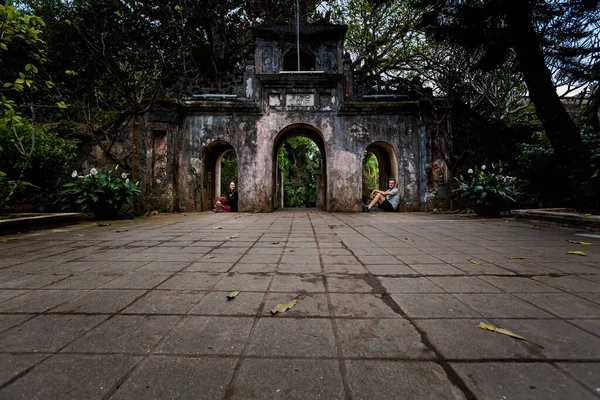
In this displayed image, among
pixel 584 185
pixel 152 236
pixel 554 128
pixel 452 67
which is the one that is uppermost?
pixel 452 67

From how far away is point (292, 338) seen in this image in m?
1.16

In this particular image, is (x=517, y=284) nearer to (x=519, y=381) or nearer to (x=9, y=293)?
(x=519, y=381)

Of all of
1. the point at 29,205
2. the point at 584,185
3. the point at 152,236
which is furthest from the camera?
the point at 29,205

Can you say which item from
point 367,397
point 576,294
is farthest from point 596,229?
point 367,397

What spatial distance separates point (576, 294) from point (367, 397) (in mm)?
1730

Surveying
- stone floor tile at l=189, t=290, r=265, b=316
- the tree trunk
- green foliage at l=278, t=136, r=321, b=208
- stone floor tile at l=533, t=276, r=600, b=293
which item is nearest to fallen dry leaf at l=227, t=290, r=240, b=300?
stone floor tile at l=189, t=290, r=265, b=316

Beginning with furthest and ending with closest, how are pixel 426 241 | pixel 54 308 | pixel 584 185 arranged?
1. pixel 584 185
2. pixel 426 241
3. pixel 54 308

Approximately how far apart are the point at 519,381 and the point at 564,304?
3.21 ft

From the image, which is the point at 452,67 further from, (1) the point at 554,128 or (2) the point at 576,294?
(2) the point at 576,294

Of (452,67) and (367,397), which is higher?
(452,67)

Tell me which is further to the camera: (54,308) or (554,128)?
(554,128)

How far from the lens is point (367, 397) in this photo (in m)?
0.82

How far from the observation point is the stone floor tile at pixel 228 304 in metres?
1.42

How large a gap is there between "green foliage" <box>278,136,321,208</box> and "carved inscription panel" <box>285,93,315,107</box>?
764cm
